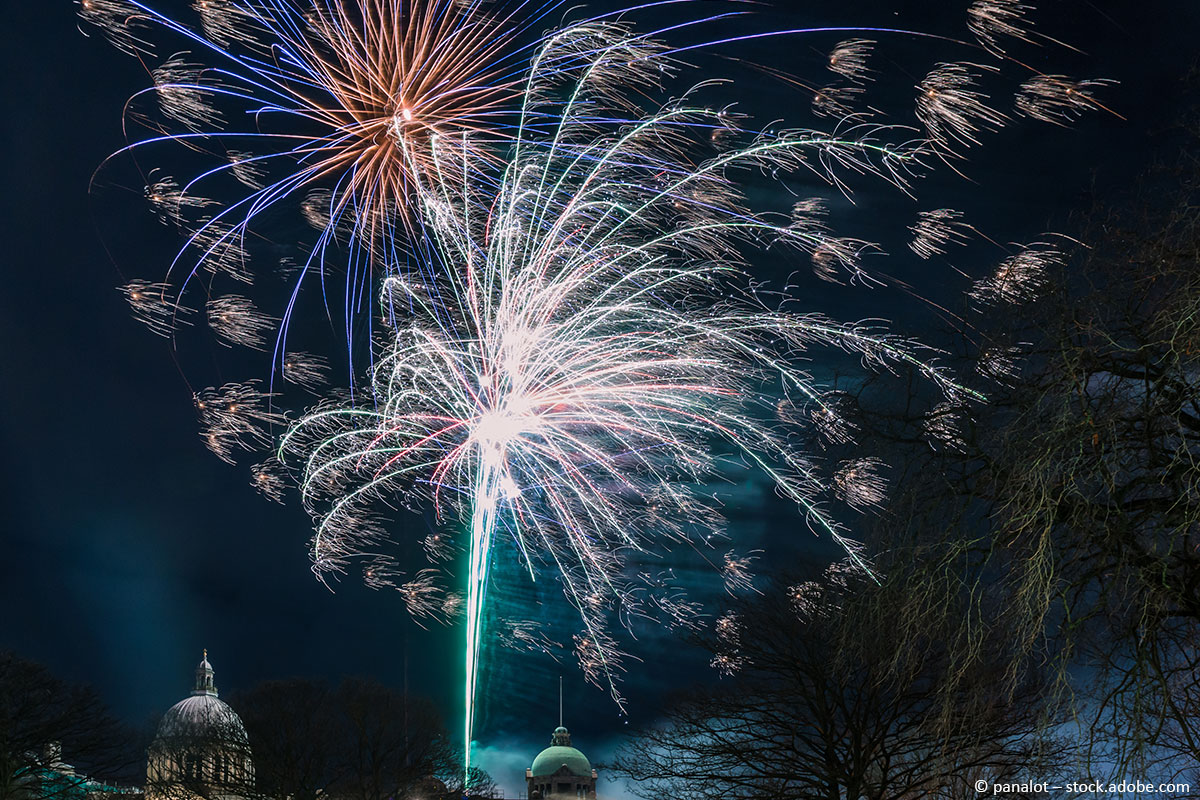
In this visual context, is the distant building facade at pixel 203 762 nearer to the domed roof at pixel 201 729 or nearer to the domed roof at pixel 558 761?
the domed roof at pixel 201 729

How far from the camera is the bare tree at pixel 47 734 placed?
36.9 m

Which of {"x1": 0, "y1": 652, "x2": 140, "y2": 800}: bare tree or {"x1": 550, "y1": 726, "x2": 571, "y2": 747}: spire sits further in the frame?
{"x1": 550, "y1": 726, "x2": 571, "y2": 747}: spire

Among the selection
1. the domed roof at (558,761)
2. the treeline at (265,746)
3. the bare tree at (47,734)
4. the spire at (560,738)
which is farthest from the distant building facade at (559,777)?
the bare tree at (47,734)

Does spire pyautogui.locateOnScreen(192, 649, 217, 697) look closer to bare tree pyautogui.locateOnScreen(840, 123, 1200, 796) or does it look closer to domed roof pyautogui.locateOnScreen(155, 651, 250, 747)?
domed roof pyautogui.locateOnScreen(155, 651, 250, 747)

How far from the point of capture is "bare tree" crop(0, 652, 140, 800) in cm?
3688

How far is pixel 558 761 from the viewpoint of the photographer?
4136 inches

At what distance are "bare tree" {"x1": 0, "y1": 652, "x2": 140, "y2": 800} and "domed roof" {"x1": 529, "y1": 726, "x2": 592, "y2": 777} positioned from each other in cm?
6767

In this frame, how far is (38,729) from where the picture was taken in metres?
37.9

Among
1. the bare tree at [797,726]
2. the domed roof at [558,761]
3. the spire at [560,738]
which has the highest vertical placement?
the spire at [560,738]

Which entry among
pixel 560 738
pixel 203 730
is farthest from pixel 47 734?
pixel 560 738

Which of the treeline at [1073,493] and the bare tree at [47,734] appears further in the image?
the bare tree at [47,734]

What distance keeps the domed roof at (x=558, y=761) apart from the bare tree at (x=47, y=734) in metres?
67.7

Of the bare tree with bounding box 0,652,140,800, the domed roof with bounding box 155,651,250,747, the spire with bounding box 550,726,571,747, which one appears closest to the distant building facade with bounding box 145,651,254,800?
the domed roof with bounding box 155,651,250,747

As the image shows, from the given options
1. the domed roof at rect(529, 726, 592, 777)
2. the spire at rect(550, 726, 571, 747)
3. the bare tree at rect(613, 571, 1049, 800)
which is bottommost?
the bare tree at rect(613, 571, 1049, 800)
